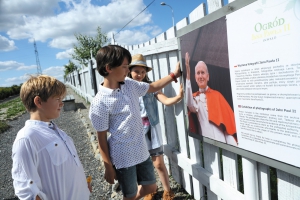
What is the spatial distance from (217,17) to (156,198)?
211 cm

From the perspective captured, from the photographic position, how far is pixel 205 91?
6.47ft

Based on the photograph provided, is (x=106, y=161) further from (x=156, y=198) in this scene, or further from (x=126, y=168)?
(x=156, y=198)

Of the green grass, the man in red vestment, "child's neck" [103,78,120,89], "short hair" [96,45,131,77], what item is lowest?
the green grass

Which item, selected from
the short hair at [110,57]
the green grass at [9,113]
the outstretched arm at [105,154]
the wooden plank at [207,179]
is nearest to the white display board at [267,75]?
the wooden plank at [207,179]

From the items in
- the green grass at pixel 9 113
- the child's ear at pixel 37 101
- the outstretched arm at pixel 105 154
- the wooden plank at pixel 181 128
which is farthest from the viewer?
the green grass at pixel 9 113

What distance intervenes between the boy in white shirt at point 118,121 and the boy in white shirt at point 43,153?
361mm

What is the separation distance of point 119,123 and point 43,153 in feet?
2.24

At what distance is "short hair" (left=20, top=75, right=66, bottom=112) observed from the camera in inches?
61.3

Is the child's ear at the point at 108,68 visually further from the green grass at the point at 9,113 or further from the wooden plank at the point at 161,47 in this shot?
the green grass at the point at 9,113

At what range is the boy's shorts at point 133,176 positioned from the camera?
211cm

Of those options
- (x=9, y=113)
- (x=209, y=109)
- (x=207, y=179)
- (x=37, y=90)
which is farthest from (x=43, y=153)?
(x=9, y=113)

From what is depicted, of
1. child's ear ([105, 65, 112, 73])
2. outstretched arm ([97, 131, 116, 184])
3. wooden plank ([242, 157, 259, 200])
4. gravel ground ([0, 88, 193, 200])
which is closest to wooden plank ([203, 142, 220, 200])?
wooden plank ([242, 157, 259, 200])

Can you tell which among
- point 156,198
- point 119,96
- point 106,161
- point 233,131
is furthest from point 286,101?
point 156,198

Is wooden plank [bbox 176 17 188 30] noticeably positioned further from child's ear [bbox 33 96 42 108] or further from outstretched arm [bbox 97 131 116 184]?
child's ear [bbox 33 96 42 108]
